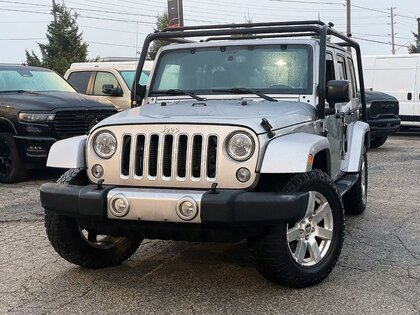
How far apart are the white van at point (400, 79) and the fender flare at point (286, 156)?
478 inches

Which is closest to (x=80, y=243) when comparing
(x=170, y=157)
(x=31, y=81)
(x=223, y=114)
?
(x=170, y=157)

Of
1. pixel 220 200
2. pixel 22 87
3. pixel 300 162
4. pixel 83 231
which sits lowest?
pixel 83 231

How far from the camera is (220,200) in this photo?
3438 millimetres

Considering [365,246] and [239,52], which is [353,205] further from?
[239,52]

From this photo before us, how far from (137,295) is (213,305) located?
22.5 inches

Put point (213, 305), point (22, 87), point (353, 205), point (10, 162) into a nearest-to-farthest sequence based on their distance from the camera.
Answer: point (213, 305)
point (353, 205)
point (10, 162)
point (22, 87)

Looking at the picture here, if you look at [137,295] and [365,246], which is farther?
[365,246]

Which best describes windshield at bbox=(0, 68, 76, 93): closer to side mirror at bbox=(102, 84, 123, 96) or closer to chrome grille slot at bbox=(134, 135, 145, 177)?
side mirror at bbox=(102, 84, 123, 96)

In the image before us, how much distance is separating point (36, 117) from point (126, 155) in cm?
474

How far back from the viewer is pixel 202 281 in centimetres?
421

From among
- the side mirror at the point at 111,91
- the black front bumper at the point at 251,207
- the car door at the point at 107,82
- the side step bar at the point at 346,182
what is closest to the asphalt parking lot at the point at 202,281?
the side step bar at the point at 346,182

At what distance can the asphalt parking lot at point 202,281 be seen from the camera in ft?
12.2

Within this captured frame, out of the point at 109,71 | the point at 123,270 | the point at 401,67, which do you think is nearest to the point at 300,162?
the point at 123,270

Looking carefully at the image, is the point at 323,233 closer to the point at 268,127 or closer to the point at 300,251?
the point at 300,251
